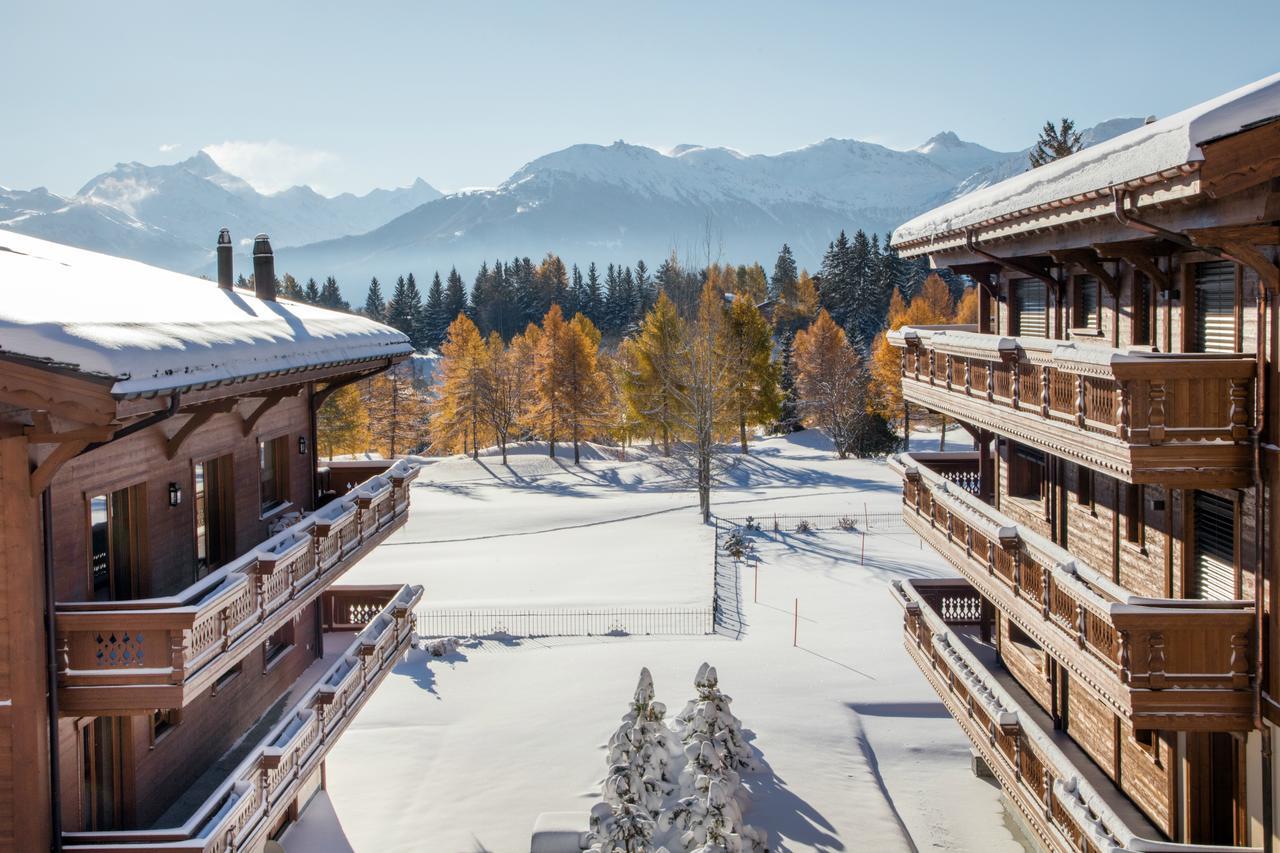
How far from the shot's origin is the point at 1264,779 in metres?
8.83

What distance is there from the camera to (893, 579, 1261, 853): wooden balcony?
9.73m

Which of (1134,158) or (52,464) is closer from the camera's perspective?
(52,464)

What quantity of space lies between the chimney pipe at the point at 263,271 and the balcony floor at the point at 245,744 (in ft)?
21.3

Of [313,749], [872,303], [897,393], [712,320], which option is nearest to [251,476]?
[313,749]

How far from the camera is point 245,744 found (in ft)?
45.3

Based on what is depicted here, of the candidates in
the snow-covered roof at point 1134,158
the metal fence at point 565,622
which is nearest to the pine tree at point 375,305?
the metal fence at point 565,622

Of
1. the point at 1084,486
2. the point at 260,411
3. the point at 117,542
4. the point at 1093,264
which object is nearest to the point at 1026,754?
the point at 1084,486

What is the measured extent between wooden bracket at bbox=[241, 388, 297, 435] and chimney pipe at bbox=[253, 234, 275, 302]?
2.61 m

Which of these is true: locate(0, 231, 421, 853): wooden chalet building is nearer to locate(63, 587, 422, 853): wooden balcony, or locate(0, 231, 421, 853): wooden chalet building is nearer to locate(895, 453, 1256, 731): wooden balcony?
locate(63, 587, 422, 853): wooden balcony

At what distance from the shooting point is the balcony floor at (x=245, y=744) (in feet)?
37.8

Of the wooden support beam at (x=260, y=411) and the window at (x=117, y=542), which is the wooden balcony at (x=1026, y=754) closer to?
the window at (x=117, y=542)

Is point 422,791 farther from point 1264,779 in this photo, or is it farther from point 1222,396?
point 1222,396

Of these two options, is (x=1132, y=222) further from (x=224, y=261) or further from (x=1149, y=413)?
(x=224, y=261)

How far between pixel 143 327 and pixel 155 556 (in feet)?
11.0
